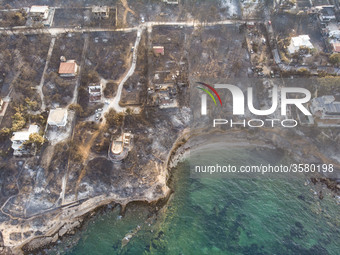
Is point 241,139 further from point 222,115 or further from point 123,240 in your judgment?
point 123,240

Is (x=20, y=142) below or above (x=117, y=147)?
above

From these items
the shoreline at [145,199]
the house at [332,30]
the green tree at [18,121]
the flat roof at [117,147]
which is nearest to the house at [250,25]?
the house at [332,30]

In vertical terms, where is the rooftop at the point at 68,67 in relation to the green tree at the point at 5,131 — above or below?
above

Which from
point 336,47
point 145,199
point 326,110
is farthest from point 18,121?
point 336,47

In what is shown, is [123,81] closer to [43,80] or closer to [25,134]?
[43,80]

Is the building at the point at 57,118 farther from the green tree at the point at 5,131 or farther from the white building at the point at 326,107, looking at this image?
the white building at the point at 326,107

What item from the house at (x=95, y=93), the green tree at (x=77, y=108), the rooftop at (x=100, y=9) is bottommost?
the green tree at (x=77, y=108)

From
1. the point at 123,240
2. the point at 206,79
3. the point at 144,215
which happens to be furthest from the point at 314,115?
the point at 123,240
